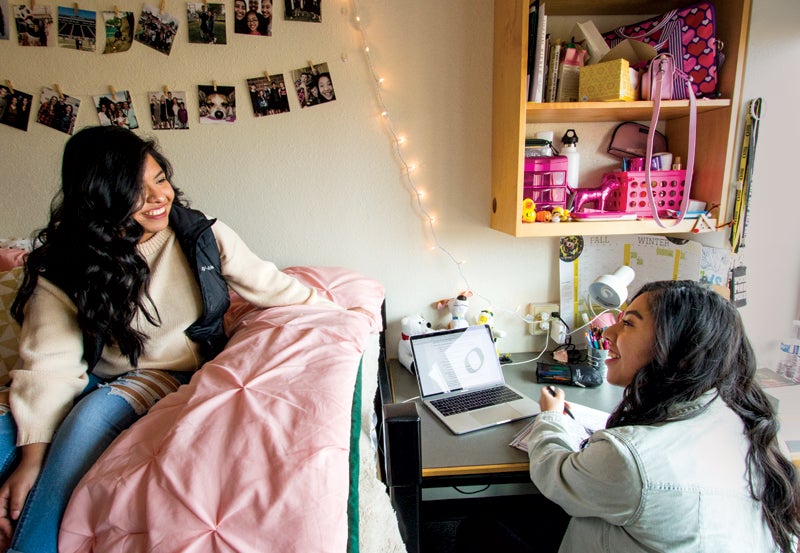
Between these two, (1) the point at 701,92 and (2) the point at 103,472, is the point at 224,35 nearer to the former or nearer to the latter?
(2) the point at 103,472

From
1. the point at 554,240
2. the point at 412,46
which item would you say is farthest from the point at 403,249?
the point at 412,46

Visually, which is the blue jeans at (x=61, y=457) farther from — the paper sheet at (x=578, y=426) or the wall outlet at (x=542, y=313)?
the wall outlet at (x=542, y=313)

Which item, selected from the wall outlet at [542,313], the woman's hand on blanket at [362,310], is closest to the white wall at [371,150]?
the wall outlet at [542,313]

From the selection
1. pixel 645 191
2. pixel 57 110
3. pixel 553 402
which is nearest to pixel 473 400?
pixel 553 402

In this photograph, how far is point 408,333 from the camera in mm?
1458

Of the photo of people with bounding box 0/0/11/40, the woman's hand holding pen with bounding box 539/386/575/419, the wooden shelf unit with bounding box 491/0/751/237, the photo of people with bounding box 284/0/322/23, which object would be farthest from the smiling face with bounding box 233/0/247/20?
the woman's hand holding pen with bounding box 539/386/575/419

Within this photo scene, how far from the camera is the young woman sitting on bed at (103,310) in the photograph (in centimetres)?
76

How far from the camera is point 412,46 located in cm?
135

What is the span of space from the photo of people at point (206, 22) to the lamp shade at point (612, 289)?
138 cm

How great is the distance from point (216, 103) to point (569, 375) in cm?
141

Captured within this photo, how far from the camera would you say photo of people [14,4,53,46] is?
1274mm

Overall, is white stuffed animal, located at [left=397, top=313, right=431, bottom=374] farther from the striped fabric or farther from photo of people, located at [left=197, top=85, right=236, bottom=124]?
photo of people, located at [left=197, top=85, right=236, bottom=124]

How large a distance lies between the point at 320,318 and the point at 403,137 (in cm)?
72

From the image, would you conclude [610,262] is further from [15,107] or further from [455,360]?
[15,107]
